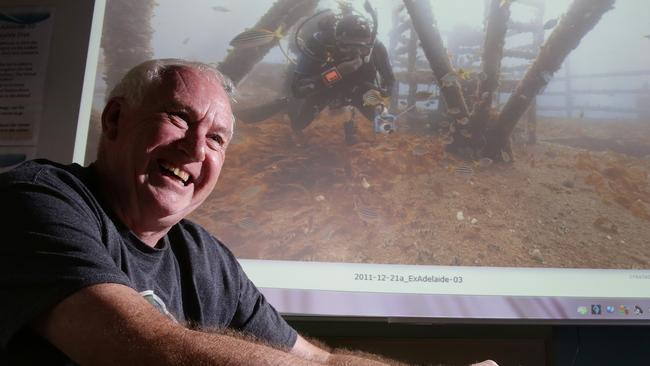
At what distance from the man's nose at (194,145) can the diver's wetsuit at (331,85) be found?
2.04ft

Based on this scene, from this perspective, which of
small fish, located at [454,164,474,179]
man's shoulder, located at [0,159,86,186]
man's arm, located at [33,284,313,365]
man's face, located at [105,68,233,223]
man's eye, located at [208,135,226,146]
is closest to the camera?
man's arm, located at [33,284,313,365]

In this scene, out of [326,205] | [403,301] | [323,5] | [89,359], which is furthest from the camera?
[323,5]

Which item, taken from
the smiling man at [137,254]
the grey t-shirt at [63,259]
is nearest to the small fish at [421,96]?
the smiling man at [137,254]

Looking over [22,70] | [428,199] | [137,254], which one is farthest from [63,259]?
[22,70]

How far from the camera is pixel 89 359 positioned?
605 mm

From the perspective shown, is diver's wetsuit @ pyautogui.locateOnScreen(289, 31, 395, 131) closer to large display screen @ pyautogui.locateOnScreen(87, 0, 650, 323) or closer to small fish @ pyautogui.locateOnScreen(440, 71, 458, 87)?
large display screen @ pyautogui.locateOnScreen(87, 0, 650, 323)

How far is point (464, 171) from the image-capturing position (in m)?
1.58

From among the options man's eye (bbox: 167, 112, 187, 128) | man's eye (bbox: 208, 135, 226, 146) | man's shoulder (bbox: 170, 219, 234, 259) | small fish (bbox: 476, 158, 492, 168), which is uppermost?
man's eye (bbox: 167, 112, 187, 128)

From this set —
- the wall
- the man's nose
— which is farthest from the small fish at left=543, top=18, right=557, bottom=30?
the wall

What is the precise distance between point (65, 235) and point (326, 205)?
3.06 ft

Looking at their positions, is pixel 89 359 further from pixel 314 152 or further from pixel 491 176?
pixel 491 176

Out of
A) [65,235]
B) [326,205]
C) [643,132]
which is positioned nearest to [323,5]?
[326,205]

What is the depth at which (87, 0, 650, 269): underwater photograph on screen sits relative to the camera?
1.53 metres

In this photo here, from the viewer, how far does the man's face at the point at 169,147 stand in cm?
93
